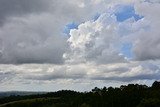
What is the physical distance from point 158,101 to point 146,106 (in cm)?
747

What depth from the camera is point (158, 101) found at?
7864 inches

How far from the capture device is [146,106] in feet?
655
